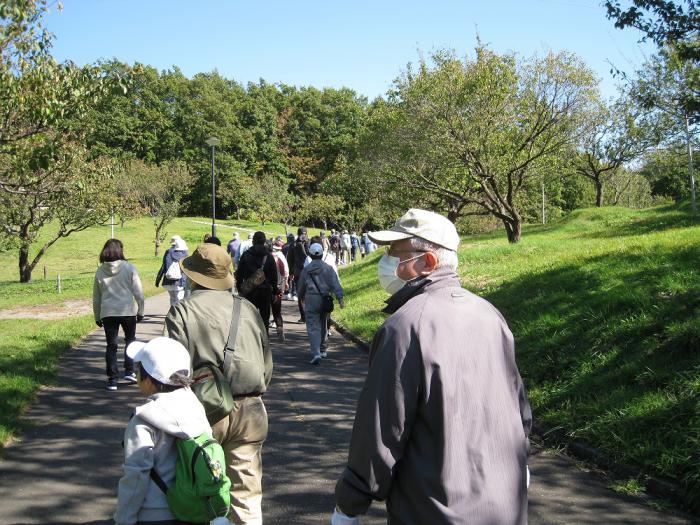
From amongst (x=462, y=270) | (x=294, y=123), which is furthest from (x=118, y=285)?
(x=294, y=123)

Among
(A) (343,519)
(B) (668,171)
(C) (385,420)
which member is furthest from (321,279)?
(B) (668,171)

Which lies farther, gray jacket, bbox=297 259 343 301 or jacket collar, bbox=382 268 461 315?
gray jacket, bbox=297 259 343 301

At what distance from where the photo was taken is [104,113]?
73.1 metres

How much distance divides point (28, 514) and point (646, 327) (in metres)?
6.11

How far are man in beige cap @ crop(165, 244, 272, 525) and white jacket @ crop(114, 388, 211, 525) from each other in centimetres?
78

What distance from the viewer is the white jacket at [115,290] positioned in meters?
8.19

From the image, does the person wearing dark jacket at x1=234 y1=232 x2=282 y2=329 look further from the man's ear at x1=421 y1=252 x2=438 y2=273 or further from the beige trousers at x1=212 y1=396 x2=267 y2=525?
the man's ear at x1=421 y1=252 x2=438 y2=273

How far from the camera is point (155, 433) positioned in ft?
10.1

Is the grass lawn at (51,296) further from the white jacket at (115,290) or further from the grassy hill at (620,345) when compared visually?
the grassy hill at (620,345)

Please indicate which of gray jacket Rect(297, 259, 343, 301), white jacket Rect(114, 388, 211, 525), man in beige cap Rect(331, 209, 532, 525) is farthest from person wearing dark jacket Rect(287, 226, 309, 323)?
man in beige cap Rect(331, 209, 532, 525)

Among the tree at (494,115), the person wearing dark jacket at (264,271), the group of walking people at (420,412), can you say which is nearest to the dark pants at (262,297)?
the person wearing dark jacket at (264,271)

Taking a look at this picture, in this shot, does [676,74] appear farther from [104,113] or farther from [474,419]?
[104,113]

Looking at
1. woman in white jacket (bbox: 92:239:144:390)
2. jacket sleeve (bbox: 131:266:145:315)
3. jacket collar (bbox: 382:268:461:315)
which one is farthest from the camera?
jacket sleeve (bbox: 131:266:145:315)

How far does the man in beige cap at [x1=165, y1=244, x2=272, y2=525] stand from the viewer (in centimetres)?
389
